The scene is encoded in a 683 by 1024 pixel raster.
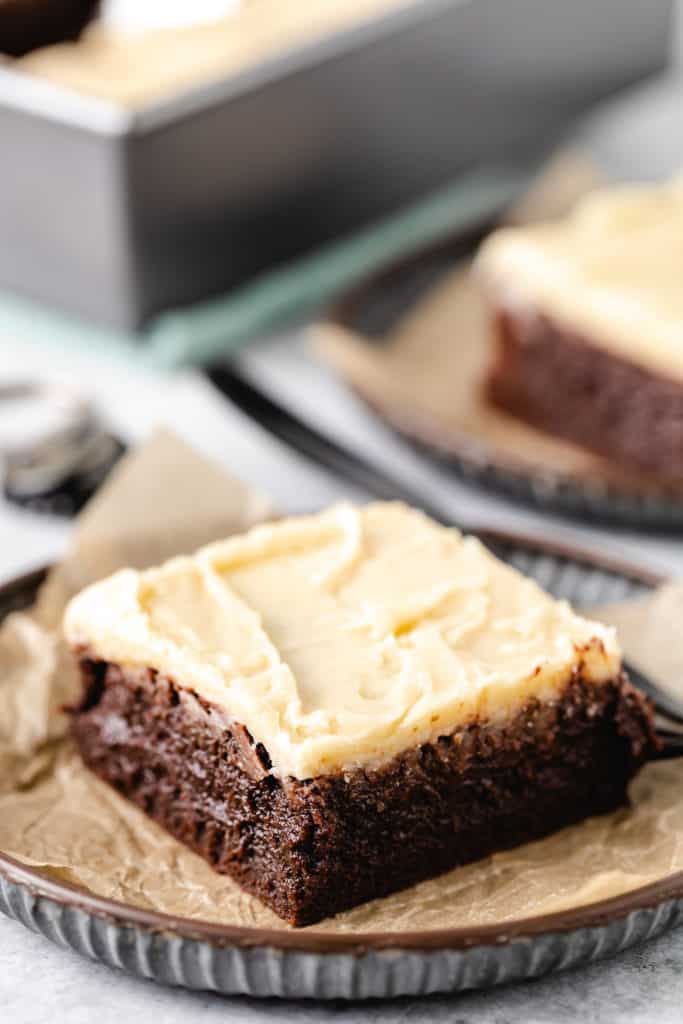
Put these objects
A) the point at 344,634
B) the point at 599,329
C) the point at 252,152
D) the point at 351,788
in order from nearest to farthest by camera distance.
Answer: the point at 351,788
the point at 344,634
the point at 599,329
the point at 252,152

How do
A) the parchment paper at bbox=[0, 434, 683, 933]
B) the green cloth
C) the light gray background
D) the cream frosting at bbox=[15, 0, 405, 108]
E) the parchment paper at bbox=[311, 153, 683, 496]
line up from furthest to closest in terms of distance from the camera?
the cream frosting at bbox=[15, 0, 405, 108] < the green cloth < the parchment paper at bbox=[311, 153, 683, 496] < the parchment paper at bbox=[0, 434, 683, 933] < the light gray background

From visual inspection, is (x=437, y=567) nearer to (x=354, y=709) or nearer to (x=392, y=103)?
(x=354, y=709)

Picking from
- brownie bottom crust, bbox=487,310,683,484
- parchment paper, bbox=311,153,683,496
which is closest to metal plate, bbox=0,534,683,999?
parchment paper, bbox=311,153,683,496

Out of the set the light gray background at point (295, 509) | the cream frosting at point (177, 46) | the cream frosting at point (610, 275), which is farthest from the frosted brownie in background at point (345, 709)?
the cream frosting at point (177, 46)

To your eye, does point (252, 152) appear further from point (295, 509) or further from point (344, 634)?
point (344, 634)

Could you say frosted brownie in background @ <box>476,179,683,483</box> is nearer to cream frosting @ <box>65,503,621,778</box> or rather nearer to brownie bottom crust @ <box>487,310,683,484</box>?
brownie bottom crust @ <box>487,310,683,484</box>

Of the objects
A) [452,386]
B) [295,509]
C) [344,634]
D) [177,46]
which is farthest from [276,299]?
[344,634]
